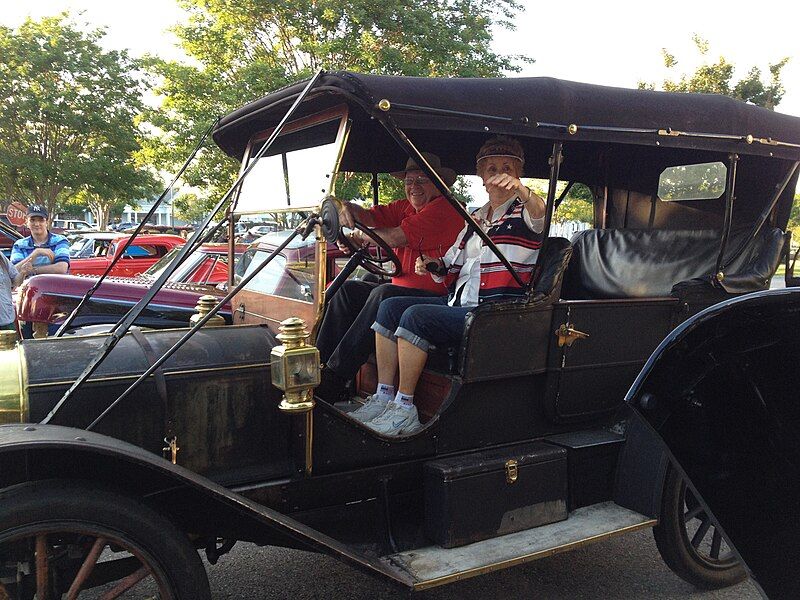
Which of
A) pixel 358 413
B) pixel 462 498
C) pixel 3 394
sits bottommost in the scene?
pixel 462 498

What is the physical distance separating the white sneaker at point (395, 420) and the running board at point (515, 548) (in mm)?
526

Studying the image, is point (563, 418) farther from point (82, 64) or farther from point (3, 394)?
point (82, 64)

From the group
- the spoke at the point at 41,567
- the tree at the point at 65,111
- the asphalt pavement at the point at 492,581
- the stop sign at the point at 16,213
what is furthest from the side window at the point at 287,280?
the stop sign at the point at 16,213

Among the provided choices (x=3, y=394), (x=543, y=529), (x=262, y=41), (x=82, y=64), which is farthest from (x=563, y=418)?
(x=82, y=64)

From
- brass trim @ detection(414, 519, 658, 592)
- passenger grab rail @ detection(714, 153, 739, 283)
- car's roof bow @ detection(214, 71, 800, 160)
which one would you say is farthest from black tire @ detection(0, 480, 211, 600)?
passenger grab rail @ detection(714, 153, 739, 283)

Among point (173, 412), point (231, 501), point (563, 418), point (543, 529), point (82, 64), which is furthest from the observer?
point (82, 64)

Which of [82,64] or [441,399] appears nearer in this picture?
[441,399]

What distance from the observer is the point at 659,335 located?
3516 millimetres

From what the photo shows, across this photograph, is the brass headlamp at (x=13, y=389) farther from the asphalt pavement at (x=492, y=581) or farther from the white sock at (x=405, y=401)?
the white sock at (x=405, y=401)

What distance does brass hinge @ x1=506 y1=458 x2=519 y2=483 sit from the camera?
294 cm

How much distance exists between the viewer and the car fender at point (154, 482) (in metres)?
2.02

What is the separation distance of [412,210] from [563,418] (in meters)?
1.55

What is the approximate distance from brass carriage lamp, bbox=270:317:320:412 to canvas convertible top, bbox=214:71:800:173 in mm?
863

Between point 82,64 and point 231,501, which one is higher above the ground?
point 82,64
